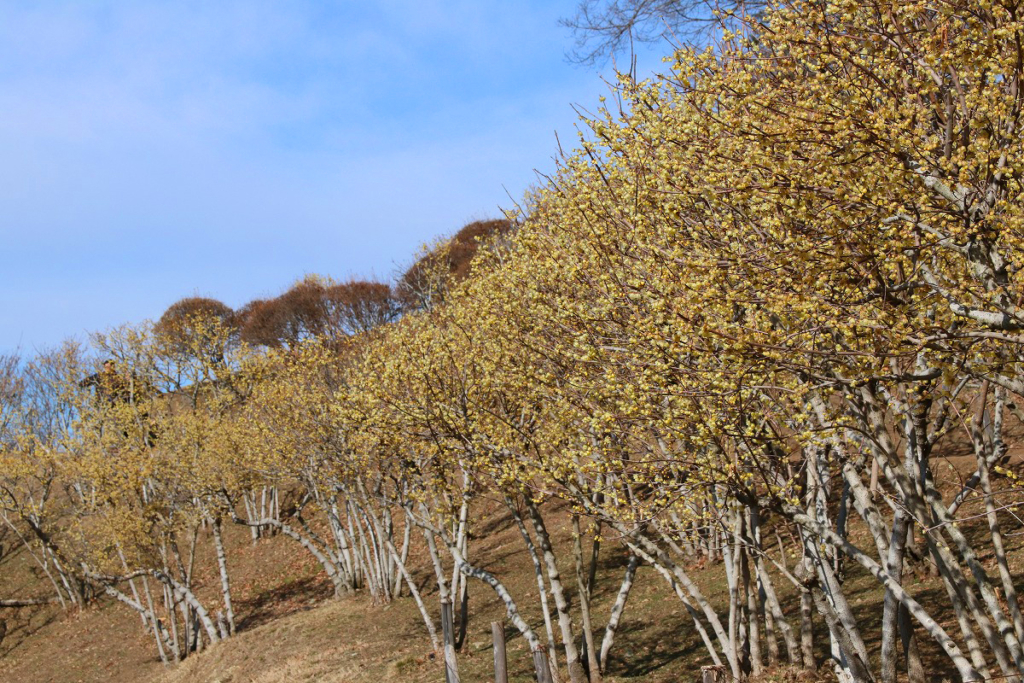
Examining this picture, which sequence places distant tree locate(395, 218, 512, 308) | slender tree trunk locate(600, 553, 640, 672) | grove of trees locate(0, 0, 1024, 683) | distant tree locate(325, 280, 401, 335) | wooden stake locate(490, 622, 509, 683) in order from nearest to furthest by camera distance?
grove of trees locate(0, 0, 1024, 683)
wooden stake locate(490, 622, 509, 683)
slender tree trunk locate(600, 553, 640, 672)
distant tree locate(395, 218, 512, 308)
distant tree locate(325, 280, 401, 335)

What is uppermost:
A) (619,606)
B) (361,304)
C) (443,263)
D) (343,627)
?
(361,304)

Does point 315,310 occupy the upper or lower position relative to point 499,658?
upper

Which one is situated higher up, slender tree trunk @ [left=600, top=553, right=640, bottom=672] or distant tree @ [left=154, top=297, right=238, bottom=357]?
distant tree @ [left=154, top=297, right=238, bottom=357]

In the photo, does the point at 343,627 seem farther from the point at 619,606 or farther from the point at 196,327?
the point at 196,327

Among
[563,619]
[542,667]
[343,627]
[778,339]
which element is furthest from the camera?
[343,627]

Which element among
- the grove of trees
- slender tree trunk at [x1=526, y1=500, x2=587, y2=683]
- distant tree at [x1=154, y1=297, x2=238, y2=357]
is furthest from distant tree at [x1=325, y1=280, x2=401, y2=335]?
slender tree trunk at [x1=526, y1=500, x2=587, y2=683]

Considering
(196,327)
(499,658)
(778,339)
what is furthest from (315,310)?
(778,339)

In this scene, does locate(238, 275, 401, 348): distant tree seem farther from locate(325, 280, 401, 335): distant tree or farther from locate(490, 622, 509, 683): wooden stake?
locate(490, 622, 509, 683): wooden stake

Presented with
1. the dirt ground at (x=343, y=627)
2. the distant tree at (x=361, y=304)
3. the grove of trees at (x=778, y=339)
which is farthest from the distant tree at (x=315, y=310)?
the grove of trees at (x=778, y=339)

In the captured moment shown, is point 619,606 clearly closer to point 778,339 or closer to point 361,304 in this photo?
point 778,339

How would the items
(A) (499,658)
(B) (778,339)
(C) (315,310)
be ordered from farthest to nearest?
(C) (315,310)
(A) (499,658)
(B) (778,339)

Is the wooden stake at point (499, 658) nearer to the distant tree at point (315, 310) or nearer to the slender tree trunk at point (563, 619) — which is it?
the slender tree trunk at point (563, 619)

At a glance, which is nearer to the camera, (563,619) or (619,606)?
(563,619)

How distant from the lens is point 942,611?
571 inches
